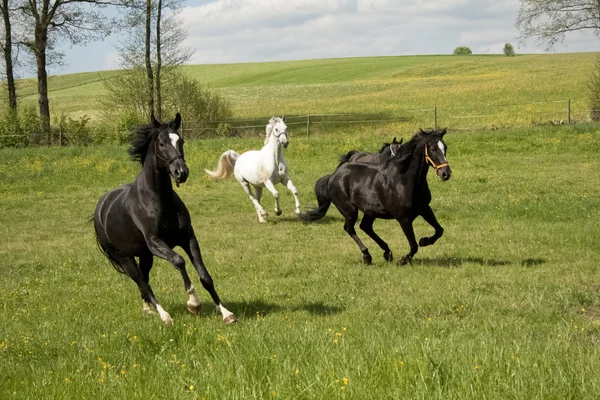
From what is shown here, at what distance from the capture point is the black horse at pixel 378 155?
11906 millimetres

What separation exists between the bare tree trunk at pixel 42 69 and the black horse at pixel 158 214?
31.5m

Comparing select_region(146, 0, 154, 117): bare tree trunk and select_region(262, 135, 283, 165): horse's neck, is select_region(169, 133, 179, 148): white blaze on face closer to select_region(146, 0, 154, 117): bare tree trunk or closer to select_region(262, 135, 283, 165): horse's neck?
select_region(262, 135, 283, 165): horse's neck

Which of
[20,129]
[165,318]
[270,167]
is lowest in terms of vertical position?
[165,318]

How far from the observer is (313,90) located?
70750 mm

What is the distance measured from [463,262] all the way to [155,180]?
4.97 m

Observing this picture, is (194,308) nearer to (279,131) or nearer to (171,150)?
(171,150)

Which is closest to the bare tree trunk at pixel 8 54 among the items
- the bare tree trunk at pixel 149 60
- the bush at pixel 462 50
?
the bare tree trunk at pixel 149 60

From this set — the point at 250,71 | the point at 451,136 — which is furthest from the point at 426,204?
the point at 250,71

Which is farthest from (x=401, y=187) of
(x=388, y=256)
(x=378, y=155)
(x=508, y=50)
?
(x=508, y=50)

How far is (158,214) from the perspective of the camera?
776 cm

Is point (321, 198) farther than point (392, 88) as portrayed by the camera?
No

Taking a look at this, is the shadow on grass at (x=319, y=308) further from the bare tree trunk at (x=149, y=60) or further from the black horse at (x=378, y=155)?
the bare tree trunk at (x=149, y=60)

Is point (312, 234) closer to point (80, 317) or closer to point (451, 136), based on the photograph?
point (80, 317)

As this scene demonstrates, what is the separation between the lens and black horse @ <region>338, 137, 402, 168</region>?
469 inches
